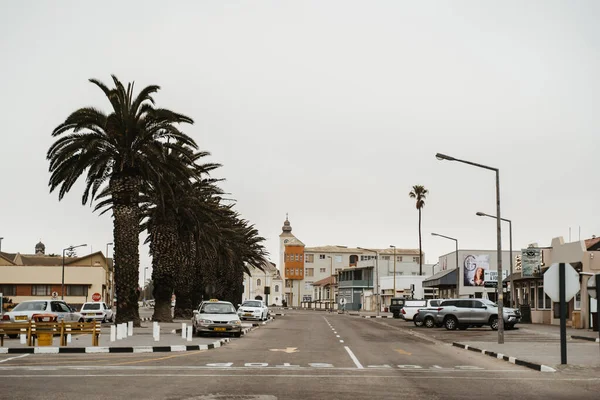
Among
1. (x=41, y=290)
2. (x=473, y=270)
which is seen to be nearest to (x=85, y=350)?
A: (x=473, y=270)

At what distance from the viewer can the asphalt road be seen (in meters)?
13.9

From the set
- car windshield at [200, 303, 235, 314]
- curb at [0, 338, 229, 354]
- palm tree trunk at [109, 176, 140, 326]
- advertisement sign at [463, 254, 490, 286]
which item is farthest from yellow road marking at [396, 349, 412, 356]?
advertisement sign at [463, 254, 490, 286]

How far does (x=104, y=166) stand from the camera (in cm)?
3766

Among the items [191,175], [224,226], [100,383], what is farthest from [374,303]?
[100,383]

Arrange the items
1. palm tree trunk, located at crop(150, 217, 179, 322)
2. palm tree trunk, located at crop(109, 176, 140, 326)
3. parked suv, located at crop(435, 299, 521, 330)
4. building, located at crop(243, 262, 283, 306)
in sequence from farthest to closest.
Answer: building, located at crop(243, 262, 283, 306)
palm tree trunk, located at crop(150, 217, 179, 322)
parked suv, located at crop(435, 299, 521, 330)
palm tree trunk, located at crop(109, 176, 140, 326)

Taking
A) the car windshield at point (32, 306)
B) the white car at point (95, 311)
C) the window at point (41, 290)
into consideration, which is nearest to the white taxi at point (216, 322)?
the car windshield at point (32, 306)

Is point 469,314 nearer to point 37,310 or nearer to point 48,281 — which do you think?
point 37,310

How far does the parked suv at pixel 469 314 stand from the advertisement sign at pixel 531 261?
12340 mm

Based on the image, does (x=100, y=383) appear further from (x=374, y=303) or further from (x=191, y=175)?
(x=374, y=303)

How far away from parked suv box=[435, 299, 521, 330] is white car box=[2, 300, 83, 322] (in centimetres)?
2170

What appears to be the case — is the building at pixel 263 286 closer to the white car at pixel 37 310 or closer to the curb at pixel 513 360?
the white car at pixel 37 310

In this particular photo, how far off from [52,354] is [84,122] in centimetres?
1477

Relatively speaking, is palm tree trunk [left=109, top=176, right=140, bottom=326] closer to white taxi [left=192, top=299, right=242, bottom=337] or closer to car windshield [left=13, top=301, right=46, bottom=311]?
car windshield [left=13, top=301, right=46, bottom=311]

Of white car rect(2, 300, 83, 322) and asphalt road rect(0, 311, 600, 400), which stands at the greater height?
white car rect(2, 300, 83, 322)
